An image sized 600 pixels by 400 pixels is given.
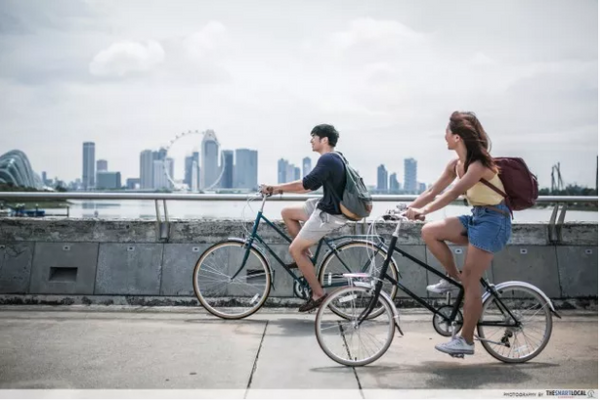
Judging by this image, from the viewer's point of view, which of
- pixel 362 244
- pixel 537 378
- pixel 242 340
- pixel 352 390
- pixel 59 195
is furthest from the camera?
pixel 59 195

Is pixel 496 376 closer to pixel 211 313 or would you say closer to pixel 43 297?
pixel 211 313

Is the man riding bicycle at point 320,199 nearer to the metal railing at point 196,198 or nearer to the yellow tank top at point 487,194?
the metal railing at point 196,198

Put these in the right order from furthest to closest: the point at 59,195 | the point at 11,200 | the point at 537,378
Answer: the point at 11,200 → the point at 59,195 → the point at 537,378

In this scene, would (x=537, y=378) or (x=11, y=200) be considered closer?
(x=537, y=378)

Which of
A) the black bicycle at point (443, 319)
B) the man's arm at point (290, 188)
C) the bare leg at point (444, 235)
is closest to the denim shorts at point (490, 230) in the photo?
the bare leg at point (444, 235)

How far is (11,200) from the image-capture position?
6.94 m

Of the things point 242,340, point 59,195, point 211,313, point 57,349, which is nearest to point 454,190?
point 242,340

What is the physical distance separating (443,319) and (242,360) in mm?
1648

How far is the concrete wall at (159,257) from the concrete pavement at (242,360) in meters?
0.76

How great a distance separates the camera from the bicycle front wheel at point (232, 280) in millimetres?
6074

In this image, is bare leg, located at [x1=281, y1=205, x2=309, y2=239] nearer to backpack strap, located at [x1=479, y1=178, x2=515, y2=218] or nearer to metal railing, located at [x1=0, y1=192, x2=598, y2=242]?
metal railing, located at [x1=0, y1=192, x2=598, y2=242]

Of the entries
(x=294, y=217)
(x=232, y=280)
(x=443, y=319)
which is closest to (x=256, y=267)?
(x=232, y=280)

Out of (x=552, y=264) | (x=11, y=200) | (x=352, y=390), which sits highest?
(x=11, y=200)

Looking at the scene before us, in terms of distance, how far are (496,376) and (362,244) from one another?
2133 millimetres
